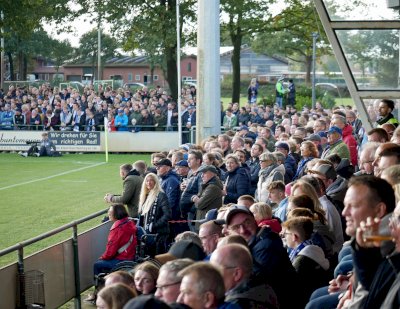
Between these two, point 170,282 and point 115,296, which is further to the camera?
point 115,296

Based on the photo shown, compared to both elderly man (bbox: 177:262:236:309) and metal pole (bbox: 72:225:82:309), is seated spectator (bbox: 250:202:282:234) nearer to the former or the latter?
metal pole (bbox: 72:225:82:309)

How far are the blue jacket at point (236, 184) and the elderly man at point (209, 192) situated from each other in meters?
0.52

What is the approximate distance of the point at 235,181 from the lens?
14742 mm

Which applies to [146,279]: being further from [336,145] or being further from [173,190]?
[336,145]

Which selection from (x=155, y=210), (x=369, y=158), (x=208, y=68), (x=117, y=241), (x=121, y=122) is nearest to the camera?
(x=369, y=158)

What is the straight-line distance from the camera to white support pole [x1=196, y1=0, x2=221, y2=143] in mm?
22719

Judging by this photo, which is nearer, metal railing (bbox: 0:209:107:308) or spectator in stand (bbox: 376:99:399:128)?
metal railing (bbox: 0:209:107:308)

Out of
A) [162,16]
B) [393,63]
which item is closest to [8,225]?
[393,63]

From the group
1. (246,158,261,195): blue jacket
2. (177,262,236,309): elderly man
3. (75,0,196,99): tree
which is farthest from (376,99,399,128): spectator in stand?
(75,0,196,99): tree

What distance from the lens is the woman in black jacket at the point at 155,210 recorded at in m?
13.9

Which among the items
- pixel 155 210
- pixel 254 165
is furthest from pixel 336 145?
pixel 155 210

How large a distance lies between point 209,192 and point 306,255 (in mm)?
5839

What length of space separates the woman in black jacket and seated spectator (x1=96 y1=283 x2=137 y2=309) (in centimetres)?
749

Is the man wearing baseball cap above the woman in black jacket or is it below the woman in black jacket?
above
